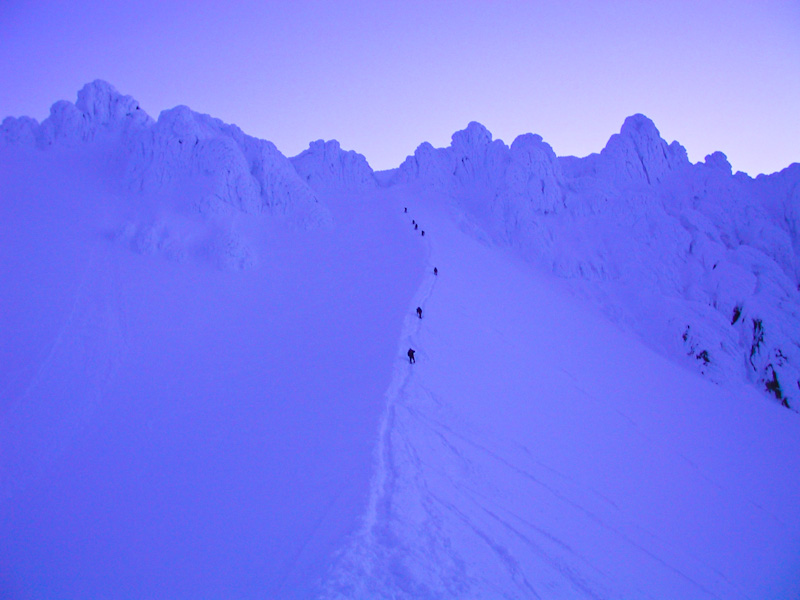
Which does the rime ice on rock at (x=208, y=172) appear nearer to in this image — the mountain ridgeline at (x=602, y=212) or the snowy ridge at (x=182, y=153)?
the snowy ridge at (x=182, y=153)

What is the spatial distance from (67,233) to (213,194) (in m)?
10.2

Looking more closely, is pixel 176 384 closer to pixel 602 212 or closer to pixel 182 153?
pixel 182 153

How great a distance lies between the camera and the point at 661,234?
130 ft

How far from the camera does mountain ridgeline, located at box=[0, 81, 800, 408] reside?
31875 mm

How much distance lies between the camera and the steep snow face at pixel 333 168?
2021 inches

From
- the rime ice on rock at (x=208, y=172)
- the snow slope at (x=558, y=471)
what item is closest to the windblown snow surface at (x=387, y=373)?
the snow slope at (x=558, y=471)

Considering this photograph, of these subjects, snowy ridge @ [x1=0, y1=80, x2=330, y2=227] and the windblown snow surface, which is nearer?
the windblown snow surface

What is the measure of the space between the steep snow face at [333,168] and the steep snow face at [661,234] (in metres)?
7.49

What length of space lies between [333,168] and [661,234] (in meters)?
35.7

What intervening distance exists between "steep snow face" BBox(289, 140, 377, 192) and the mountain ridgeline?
107 cm

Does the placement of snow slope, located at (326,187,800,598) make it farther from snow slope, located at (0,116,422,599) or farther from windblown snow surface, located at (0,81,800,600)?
snow slope, located at (0,116,422,599)

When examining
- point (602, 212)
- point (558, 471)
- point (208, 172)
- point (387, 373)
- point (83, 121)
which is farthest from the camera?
Result: point (602, 212)

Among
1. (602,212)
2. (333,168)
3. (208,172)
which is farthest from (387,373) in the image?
(333,168)

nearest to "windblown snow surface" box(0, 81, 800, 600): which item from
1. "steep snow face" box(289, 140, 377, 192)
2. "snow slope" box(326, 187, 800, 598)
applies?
"snow slope" box(326, 187, 800, 598)
